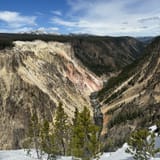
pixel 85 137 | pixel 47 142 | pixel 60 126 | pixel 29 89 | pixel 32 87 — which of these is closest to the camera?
pixel 85 137

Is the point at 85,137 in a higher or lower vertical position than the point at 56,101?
higher

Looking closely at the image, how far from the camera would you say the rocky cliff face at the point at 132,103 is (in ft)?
246

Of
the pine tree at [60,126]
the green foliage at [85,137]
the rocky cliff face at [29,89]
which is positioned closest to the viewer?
the green foliage at [85,137]

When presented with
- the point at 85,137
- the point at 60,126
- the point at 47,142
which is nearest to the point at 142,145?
the point at 85,137

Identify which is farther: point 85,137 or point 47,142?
point 47,142

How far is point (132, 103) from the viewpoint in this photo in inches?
3487

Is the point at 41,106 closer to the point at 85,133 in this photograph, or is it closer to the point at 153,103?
the point at 153,103

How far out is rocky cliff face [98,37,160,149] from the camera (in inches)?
2948

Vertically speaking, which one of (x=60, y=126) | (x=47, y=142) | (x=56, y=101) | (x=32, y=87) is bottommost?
→ (x=56, y=101)

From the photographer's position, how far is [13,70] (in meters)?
98.1

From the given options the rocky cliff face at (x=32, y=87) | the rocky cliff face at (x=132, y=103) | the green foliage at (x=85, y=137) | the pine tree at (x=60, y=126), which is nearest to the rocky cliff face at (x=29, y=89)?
the rocky cliff face at (x=32, y=87)

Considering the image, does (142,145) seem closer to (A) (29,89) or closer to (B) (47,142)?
(B) (47,142)

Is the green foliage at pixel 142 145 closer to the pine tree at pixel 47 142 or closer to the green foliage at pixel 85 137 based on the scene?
the green foliage at pixel 85 137

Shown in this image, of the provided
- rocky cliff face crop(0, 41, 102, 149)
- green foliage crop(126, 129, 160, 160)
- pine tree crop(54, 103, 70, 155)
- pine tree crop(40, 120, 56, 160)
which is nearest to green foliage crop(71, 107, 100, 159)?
green foliage crop(126, 129, 160, 160)
